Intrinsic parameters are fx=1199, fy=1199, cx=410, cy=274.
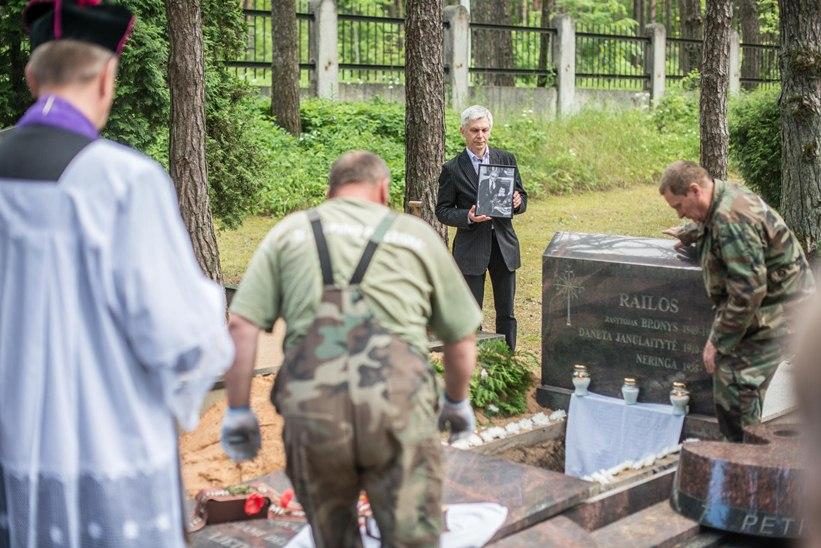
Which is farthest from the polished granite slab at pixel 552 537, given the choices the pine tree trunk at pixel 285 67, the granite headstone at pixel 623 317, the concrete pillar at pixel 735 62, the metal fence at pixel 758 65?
the metal fence at pixel 758 65

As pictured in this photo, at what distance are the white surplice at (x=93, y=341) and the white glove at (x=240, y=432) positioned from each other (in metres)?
0.79

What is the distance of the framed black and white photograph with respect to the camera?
8484mm

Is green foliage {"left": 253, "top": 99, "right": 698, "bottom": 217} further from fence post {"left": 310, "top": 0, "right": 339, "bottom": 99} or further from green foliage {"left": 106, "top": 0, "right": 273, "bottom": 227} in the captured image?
green foliage {"left": 106, "top": 0, "right": 273, "bottom": 227}

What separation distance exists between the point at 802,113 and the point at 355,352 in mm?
8923

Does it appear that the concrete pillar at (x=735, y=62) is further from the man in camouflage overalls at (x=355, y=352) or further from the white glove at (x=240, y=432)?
the white glove at (x=240, y=432)

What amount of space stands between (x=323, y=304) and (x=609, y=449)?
15.8ft

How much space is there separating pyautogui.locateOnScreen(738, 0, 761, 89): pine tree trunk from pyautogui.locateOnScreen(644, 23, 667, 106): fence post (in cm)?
378

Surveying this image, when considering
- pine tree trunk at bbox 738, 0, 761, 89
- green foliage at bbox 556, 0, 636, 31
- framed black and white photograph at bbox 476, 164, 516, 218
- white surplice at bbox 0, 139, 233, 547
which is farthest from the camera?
pine tree trunk at bbox 738, 0, 761, 89

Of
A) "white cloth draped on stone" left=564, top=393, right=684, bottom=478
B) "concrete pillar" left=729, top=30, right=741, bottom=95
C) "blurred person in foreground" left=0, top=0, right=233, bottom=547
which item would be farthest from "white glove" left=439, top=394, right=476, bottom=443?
"concrete pillar" left=729, top=30, right=741, bottom=95

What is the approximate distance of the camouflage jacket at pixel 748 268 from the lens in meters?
6.34

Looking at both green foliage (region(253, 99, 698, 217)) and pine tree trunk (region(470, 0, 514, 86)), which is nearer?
green foliage (region(253, 99, 698, 217))

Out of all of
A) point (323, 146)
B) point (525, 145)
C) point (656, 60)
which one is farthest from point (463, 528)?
point (656, 60)

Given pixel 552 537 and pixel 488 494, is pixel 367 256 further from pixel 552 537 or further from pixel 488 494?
pixel 488 494

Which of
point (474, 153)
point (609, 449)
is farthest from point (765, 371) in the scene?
point (474, 153)
